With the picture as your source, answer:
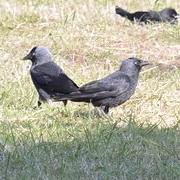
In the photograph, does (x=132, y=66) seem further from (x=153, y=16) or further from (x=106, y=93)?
(x=153, y=16)

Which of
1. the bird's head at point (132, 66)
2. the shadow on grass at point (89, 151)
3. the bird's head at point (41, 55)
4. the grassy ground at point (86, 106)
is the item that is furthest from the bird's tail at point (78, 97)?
the bird's head at point (41, 55)

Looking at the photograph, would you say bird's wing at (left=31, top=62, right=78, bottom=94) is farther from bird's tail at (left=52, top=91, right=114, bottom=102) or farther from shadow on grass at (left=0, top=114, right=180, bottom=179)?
shadow on grass at (left=0, top=114, right=180, bottom=179)

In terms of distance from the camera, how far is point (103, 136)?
18.1 ft

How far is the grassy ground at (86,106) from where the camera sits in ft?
16.2

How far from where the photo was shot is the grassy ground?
4938mm

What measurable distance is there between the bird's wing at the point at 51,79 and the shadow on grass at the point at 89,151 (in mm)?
572

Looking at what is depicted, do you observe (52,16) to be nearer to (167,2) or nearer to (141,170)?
(167,2)

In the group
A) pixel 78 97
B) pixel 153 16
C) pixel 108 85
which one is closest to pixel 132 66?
pixel 108 85

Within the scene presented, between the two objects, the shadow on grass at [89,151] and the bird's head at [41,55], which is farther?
the bird's head at [41,55]

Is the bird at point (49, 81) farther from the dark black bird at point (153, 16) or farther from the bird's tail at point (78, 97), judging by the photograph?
the dark black bird at point (153, 16)

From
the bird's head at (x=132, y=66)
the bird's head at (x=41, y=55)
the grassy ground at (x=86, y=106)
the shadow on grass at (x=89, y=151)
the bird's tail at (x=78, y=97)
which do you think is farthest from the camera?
the bird's head at (x=41, y=55)

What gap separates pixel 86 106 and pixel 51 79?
40cm

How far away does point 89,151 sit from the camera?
5.19m

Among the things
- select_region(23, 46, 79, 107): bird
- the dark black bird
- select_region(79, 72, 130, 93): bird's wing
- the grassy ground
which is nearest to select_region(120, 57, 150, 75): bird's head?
select_region(79, 72, 130, 93): bird's wing
